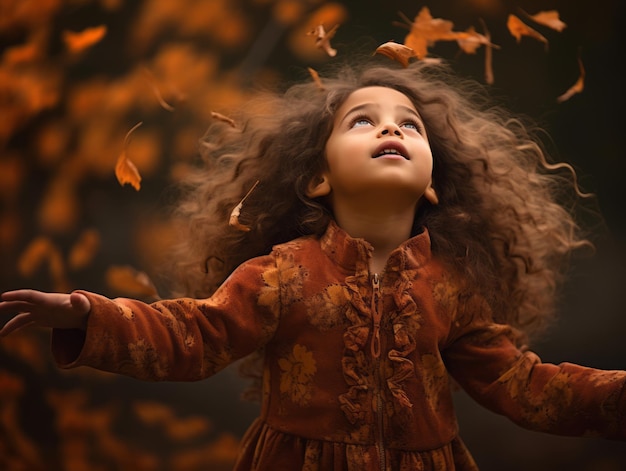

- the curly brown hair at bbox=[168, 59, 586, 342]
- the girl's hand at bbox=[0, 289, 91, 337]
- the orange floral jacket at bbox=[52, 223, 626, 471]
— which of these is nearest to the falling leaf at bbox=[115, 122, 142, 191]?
the curly brown hair at bbox=[168, 59, 586, 342]

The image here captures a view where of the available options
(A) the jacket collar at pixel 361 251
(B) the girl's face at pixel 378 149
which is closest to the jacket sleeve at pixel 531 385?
(A) the jacket collar at pixel 361 251

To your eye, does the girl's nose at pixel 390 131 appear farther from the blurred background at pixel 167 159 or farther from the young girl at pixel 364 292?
the blurred background at pixel 167 159

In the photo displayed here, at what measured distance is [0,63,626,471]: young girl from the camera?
120 cm

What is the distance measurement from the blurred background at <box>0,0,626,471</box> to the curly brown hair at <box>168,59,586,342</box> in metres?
0.35

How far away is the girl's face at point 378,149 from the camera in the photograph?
1220 mm

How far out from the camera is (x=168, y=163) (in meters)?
1.88

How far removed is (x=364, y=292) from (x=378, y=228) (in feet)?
0.36

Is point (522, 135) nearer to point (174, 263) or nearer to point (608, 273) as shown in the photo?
point (608, 273)

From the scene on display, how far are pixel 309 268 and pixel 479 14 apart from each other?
94 centimetres

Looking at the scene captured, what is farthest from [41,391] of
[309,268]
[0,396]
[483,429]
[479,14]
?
[479,14]

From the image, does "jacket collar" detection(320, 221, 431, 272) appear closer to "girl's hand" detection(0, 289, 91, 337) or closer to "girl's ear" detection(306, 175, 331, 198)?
"girl's ear" detection(306, 175, 331, 198)

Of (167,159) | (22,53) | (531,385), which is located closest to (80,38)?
(22,53)

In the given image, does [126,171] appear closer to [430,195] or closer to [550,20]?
[430,195]

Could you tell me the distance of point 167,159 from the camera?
6.17 feet
